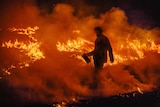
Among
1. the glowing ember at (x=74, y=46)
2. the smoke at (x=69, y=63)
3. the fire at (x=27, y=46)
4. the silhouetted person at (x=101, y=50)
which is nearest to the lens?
the smoke at (x=69, y=63)

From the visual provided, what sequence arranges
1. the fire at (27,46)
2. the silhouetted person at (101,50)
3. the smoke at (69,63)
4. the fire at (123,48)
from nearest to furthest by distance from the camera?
the smoke at (69,63) < the silhouetted person at (101,50) < the fire at (27,46) < the fire at (123,48)

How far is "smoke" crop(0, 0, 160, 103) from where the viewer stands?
1367 centimetres

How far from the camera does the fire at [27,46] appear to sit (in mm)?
15226

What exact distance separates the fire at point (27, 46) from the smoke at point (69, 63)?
7.8 inches

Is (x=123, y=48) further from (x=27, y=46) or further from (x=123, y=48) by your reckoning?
(x=27, y=46)

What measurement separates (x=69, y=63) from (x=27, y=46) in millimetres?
1799

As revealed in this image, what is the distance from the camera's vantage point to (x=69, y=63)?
1534 centimetres

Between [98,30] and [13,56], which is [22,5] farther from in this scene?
[98,30]

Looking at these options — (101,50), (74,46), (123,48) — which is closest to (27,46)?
(74,46)

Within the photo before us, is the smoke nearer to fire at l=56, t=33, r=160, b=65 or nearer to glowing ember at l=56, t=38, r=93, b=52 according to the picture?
fire at l=56, t=33, r=160, b=65

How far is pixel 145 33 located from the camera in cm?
1773

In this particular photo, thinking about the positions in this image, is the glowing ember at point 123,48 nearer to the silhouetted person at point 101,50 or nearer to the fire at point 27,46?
the fire at point 27,46

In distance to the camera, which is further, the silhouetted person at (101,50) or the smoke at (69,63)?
the silhouetted person at (101,50)

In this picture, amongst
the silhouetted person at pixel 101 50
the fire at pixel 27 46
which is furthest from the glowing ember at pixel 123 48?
the silhouetted person at pixel 101 50
